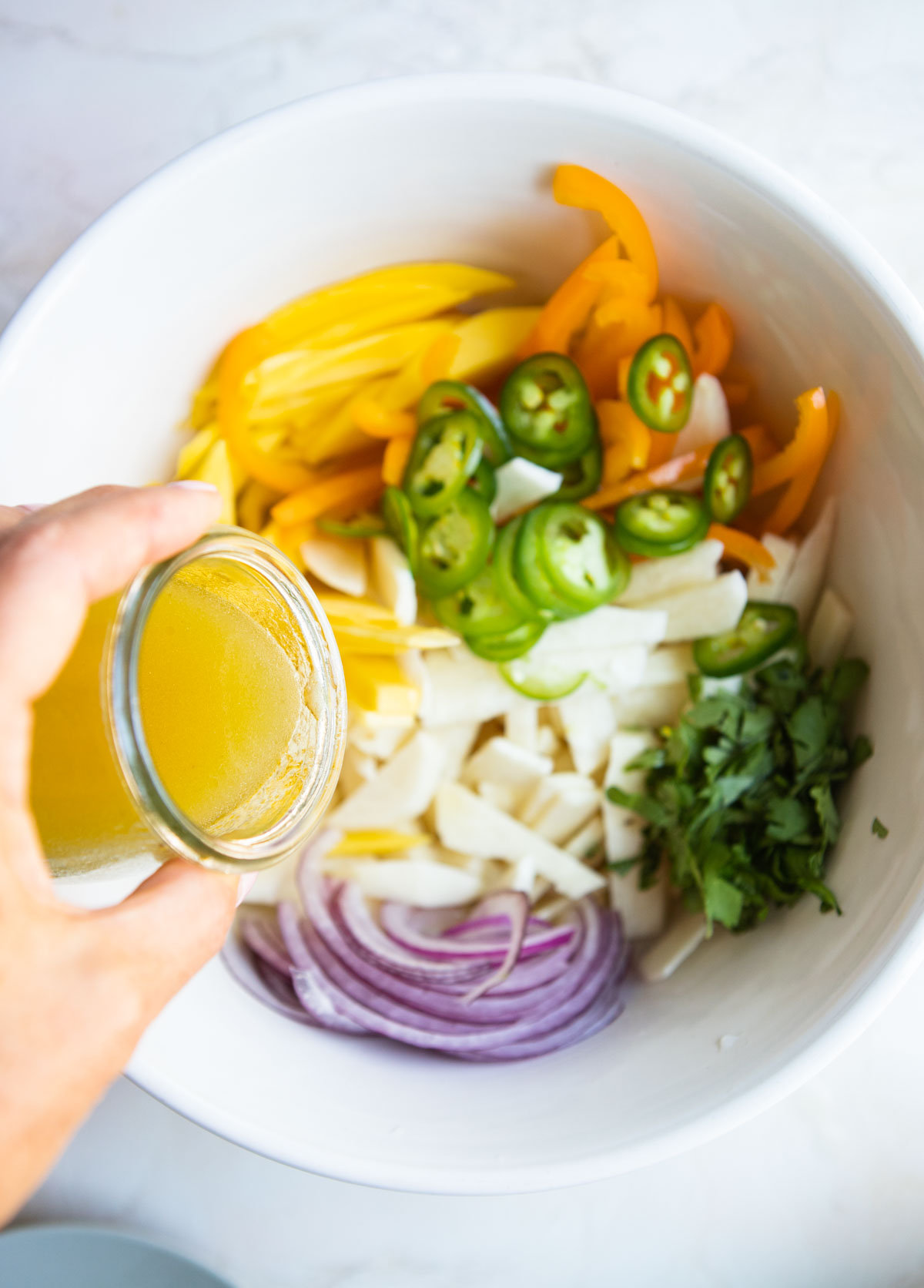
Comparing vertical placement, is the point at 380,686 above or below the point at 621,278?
below

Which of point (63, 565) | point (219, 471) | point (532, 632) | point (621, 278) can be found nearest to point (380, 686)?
point (532, 632)

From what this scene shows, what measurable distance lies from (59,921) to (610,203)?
1.02m

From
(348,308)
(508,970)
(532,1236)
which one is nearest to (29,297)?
(348,308)

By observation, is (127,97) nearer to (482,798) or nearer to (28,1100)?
(482,798)

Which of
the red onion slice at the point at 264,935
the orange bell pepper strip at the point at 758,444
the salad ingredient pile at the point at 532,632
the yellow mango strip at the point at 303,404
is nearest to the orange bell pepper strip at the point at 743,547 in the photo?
the salad ingredient pile at the point at 532,632

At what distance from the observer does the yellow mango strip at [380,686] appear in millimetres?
1454

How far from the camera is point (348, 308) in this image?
141cm

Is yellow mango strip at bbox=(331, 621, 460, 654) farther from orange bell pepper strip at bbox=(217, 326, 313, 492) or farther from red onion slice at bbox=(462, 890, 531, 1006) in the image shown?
red onion slice at bbox=(462, 890, 531, 1006)

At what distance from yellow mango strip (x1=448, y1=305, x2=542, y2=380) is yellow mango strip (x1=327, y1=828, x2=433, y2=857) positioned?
0.68 meters

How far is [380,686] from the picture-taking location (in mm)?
1454

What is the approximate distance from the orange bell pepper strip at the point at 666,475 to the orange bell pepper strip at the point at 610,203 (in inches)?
10.7

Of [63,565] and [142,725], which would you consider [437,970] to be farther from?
[63,565]

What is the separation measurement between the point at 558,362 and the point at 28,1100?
3.71ft

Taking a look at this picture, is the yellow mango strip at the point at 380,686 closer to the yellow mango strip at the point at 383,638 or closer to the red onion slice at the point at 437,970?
the yellow mango strip at the point at 383,638
